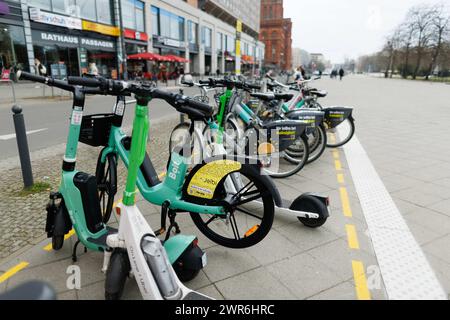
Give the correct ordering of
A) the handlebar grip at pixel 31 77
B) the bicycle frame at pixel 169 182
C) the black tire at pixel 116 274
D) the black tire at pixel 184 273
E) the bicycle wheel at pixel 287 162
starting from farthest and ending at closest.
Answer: the bicycle wheel at pixel 287 162 → the bicycle frame at pixel 169 182 → the black tire at pixel 184 273 → the handlebar grip at pixel 31 77 → the black tire at pixel 116 274

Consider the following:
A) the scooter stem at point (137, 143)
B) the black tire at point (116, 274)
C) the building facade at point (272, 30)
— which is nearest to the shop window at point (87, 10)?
the scooter stem at point (137, 143)

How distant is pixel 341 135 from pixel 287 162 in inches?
122

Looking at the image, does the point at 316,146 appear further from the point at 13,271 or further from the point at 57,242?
the point at 13,271

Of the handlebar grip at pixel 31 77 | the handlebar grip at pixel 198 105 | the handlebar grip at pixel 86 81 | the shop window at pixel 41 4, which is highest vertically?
the shop window at pixel 41 4

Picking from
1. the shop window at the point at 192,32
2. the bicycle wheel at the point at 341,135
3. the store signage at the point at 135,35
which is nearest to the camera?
the bicycle wheel at the point at 341,135

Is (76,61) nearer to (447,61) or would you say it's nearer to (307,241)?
(307,241)

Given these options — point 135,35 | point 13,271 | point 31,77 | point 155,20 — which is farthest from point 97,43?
point 13,271

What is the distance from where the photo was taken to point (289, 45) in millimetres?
131000

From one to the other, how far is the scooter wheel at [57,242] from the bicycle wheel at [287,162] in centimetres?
300

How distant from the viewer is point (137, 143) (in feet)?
6.59

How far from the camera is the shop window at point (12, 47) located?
62.3ft

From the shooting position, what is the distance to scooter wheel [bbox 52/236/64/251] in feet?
8.98

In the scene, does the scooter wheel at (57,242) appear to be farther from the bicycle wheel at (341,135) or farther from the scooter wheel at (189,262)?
the bicycle wheel at (341,135)
